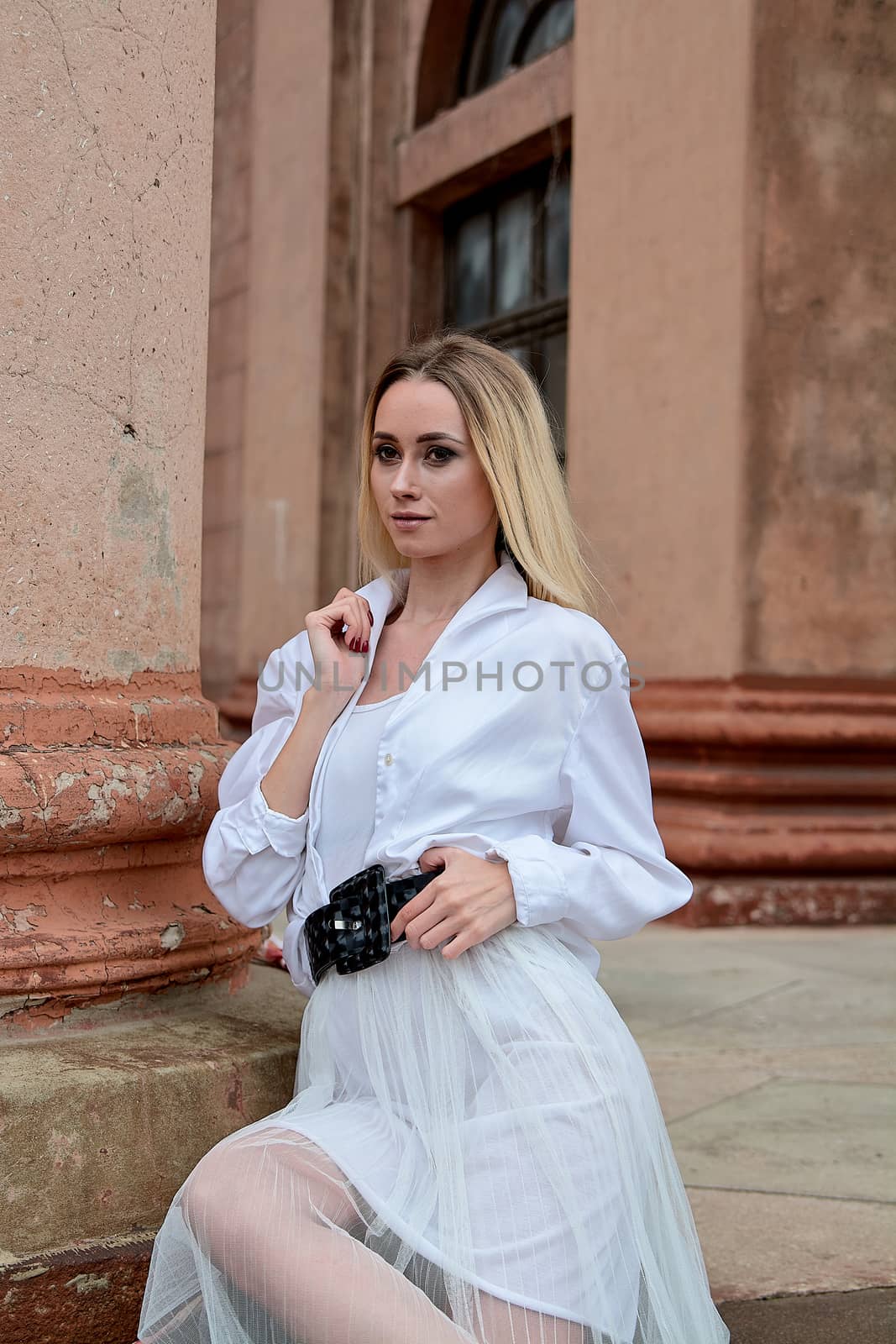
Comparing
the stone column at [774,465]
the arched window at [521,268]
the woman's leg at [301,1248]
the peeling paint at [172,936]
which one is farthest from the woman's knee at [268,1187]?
the arched window at [521,268]

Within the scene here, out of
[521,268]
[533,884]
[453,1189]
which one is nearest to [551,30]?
[521,268]

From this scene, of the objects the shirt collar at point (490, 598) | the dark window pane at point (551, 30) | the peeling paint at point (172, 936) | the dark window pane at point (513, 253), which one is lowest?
the peeling paint at point (172, 936)

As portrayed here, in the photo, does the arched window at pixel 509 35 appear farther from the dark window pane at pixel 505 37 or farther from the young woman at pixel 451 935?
the young woman at pixel 451 935

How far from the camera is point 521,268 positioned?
8078 mm

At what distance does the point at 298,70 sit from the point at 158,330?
787 cm

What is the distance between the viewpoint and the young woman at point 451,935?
1716 millimetres

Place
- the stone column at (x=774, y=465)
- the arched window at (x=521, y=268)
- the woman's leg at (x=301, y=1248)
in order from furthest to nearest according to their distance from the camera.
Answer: the arched window at (x=521, y=268)
the stone column at (x=774, y=465)
the woman's leg at (x=301, y=1248)

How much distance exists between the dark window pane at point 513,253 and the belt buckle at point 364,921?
653 centimetres

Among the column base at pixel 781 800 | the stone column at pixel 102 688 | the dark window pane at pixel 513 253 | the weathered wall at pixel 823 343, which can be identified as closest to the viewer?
the stone column at pixel 102 688

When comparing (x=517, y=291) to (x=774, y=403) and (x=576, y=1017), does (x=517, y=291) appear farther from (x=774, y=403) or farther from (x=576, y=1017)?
(x=576, y=1017)

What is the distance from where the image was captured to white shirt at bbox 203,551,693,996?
1972 mm

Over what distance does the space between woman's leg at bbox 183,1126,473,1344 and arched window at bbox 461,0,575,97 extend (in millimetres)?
7039

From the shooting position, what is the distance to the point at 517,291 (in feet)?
26.6

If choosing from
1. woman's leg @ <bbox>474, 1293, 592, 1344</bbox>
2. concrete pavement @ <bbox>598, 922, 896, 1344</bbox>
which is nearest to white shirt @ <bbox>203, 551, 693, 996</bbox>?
woman's leg @ <bbox>474, 1293, 592, 1344</bbox>
